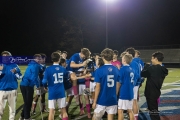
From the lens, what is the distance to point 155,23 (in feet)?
171

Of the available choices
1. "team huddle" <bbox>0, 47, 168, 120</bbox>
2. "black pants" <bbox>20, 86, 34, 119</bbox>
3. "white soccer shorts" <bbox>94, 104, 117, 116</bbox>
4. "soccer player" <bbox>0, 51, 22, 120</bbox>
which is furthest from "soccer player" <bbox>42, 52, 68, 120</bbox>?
"soccer player" <bbox>0, 51, 22, 120</bbox>

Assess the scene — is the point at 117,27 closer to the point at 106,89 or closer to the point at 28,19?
the point at 28,19

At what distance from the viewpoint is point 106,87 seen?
16.8 ft

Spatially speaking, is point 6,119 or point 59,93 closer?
point 59,93

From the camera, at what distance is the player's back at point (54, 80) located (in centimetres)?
559

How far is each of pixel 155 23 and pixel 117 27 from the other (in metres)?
8.03

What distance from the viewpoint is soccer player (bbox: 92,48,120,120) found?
5.07 metres

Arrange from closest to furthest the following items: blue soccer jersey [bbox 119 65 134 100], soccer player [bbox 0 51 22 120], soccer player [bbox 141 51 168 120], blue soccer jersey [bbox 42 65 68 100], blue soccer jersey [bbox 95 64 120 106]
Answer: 1. blue soccer jersey [bbox 95 64 120 106]
2. blue soccer jersey [bbox 42 65 68 100]
3. blue soccer jersey [bbox 119 65 134 100]
4. soccer player [bbox 141 51 168 120]
5. soccer player [bbox 0 51 22 120]

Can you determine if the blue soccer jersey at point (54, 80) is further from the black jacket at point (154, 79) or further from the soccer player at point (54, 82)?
the black jacket at point (154, 79)

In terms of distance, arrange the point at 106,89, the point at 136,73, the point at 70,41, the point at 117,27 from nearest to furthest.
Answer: the point at 106,89 → the point at 136,73 → the point at 70,41 → the point at 117,27

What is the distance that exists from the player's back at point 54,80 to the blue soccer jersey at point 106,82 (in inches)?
39.5

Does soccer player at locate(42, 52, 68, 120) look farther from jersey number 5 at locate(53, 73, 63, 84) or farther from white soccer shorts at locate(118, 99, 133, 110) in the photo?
white soccer shorts at locate(118, 99, 133, 110)

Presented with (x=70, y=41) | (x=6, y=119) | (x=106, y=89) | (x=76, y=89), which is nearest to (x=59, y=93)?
(x=106, y=89)

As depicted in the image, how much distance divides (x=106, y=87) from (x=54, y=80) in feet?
4.10
